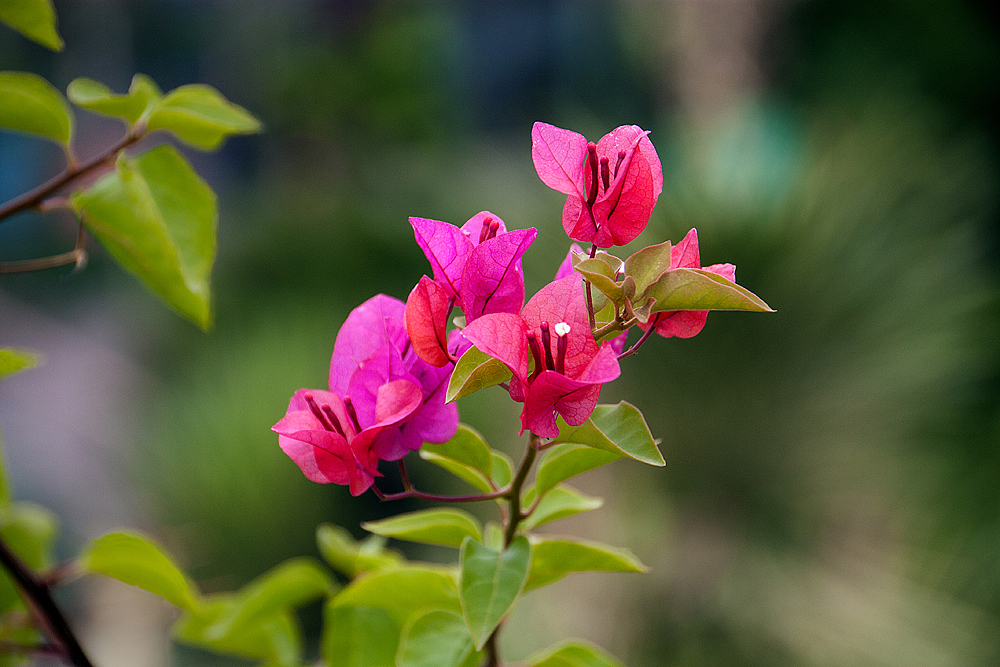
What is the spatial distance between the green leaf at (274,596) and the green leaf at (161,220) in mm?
99

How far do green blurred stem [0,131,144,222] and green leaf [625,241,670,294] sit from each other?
0.20 m

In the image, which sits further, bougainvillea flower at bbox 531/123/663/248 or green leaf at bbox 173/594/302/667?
green leaf at bbox 173/594/302/667

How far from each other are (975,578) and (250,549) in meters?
1.21

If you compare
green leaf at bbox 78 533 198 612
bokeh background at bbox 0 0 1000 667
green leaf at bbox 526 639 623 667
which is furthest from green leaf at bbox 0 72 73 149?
bokeh background at bbox 0 0 1000 667

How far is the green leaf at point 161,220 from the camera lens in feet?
0.84

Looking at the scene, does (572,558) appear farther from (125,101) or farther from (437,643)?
(125,101)

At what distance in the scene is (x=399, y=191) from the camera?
2.22m

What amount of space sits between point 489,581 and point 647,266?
9 cm

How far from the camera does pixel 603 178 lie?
0.60 ft

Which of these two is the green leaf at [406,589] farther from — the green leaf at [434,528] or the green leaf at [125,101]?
the green leaf at [125,101]

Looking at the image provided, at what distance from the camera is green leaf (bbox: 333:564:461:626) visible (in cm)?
23

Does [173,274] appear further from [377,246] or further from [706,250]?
[377,246]

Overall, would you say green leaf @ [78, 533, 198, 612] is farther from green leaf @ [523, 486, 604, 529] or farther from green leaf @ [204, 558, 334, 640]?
green leaf @ [523, 486, 604, 529]

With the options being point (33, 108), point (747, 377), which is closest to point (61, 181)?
point (33, 108)
